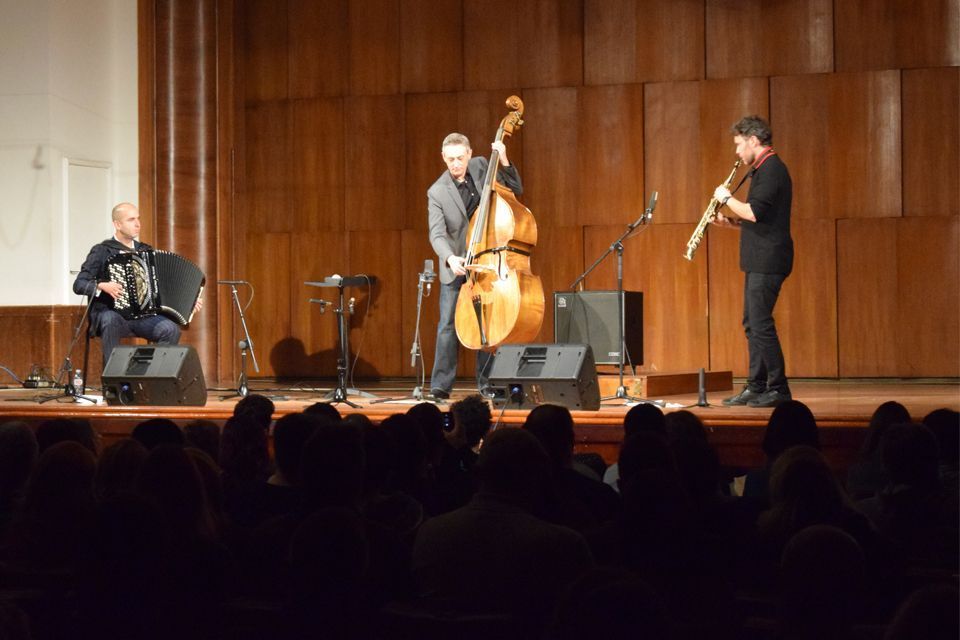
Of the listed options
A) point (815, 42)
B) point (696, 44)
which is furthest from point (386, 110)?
point (815, 42)

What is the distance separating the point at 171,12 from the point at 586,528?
7.67 m

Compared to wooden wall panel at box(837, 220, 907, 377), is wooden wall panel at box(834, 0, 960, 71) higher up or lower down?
higher up

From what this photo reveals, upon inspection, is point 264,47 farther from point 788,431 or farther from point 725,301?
point 788,431

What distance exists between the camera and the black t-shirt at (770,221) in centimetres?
591

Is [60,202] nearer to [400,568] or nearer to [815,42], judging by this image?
[815,42]

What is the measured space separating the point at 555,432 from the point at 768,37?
20.4 ft

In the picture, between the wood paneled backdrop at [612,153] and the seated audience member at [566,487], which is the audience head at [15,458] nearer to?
the seated audience member at [566,487]

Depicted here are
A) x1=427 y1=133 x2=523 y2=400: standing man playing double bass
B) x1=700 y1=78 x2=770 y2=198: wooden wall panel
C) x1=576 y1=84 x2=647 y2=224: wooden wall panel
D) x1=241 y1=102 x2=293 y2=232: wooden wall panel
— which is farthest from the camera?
x1=241 y1=102 x2=293 y2=232: wooden wall panel

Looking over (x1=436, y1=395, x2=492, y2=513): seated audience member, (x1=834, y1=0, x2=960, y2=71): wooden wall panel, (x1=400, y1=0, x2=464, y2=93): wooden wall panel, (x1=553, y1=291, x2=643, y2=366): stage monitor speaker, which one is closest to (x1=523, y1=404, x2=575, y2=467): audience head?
(x1=436, y1=395, x2=492, y2=513): seated audience member

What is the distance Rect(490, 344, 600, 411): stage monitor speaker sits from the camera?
5734 mm

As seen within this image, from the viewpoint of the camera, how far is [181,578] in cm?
218

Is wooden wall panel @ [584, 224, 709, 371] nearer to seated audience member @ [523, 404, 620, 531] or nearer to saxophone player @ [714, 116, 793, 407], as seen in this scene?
saxophone player @ [714, 116, 793, 407]

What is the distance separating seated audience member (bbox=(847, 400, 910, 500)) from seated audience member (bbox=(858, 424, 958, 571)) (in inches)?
18.5

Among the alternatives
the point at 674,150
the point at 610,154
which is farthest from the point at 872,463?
the point at 610,154
